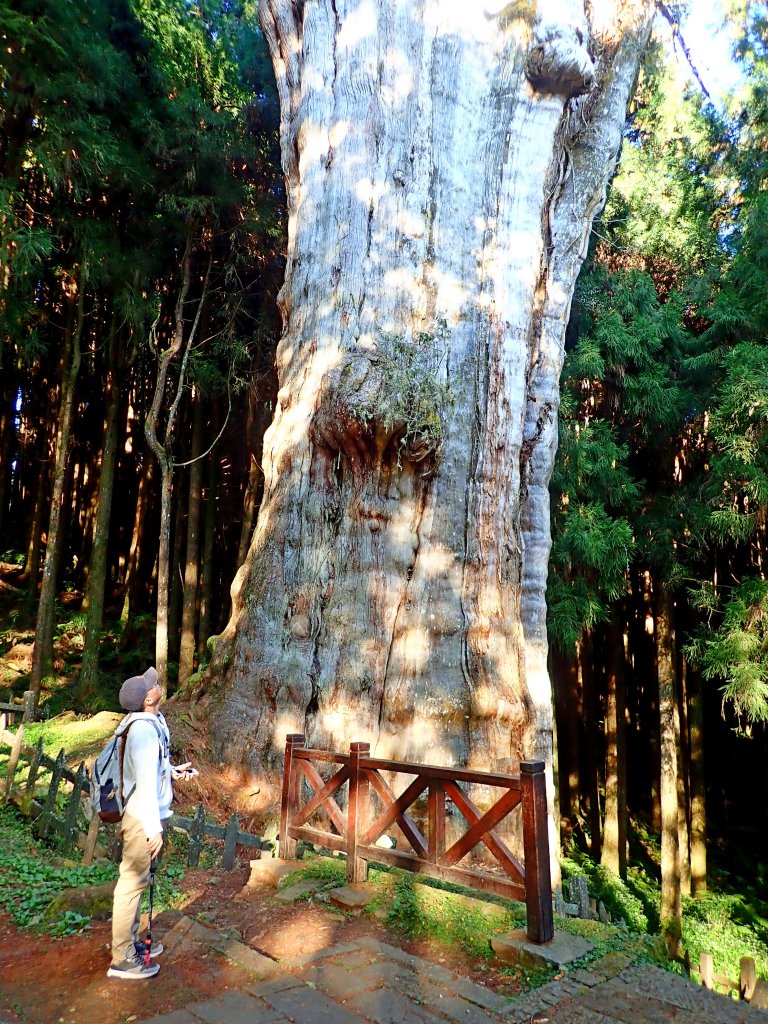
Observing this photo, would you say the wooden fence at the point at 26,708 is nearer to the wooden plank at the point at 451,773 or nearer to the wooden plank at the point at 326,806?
the wooden plank at the point at 326,806

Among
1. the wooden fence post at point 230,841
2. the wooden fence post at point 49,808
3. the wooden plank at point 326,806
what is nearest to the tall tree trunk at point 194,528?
the wooden fence post at point 49,808

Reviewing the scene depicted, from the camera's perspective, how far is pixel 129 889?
9.87 ft

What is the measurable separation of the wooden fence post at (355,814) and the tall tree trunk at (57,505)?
6.30m

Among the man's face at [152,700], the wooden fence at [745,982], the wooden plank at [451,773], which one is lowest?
the wooden fence at [745,982]

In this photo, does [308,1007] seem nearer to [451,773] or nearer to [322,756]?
[451,773]

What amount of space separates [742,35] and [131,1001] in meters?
11.1

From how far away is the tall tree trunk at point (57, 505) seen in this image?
29.6 ft

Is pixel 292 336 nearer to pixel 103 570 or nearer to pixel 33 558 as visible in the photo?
pixel 103 570

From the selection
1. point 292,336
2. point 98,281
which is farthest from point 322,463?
point 98,281

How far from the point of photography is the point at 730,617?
7508 millimetres

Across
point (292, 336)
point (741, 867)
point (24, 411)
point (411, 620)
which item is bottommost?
point (741, 867)

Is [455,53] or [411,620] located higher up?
[455,53]

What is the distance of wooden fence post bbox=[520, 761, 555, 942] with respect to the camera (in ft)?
10.3

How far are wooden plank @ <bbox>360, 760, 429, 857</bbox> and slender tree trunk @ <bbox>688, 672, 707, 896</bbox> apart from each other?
27.6 feet
